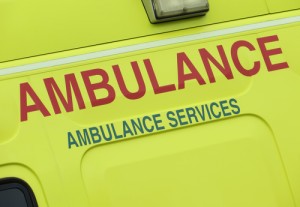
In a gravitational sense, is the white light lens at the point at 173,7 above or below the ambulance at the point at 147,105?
above

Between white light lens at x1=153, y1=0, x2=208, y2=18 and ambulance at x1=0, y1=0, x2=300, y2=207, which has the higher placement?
white light lens at x1=153, y1=0, x2=208, y2=18

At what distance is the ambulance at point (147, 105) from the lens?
7.58 ft

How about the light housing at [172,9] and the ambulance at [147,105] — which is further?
the light housing at [172,9]

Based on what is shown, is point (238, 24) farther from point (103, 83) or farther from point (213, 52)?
point (103, 83)

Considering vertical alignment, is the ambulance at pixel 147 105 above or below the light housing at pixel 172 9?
below

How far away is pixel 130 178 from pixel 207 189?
0.30 metres

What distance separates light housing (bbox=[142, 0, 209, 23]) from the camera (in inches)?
97.3

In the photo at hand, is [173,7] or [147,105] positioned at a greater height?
[173,7]

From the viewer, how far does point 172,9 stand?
2479 millimetres

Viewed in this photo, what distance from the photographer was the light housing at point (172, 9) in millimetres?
2473

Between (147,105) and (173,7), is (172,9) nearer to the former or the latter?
(173,7)

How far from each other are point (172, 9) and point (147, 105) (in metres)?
0.39

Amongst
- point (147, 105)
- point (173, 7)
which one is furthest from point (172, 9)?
point (147, 105)

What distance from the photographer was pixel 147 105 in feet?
8.00
